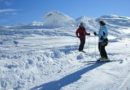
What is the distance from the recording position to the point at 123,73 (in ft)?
37.6

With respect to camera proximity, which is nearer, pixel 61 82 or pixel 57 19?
pixel 61 82

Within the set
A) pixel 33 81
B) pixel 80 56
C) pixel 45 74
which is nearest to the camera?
pixel 33 81

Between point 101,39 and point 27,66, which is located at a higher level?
point 101,39

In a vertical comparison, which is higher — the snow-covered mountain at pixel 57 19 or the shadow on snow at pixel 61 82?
the snow-covered mountain at pixel 57 19

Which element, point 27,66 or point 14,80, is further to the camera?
point 27,66

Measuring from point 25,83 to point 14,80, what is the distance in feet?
2.31

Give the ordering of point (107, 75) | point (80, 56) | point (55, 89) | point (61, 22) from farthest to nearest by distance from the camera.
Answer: point (61, 22) → point (80, 56) → point (107, 75) → point (55, 89)

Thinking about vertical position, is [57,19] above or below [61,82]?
above

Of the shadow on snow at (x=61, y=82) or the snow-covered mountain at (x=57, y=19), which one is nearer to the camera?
the shadow on snow at (x=61, y=82)

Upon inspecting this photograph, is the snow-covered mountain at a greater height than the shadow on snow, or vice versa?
the snow-covered mountain

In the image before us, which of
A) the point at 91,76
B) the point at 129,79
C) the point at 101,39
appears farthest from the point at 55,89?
the point at 101,39

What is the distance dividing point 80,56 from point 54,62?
2.79 meters

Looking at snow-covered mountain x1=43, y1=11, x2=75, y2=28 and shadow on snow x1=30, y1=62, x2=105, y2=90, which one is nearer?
shadow on snow x1=30, y1=62, x2=105, y2=90

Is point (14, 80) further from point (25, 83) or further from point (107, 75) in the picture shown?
point (107, 75)
